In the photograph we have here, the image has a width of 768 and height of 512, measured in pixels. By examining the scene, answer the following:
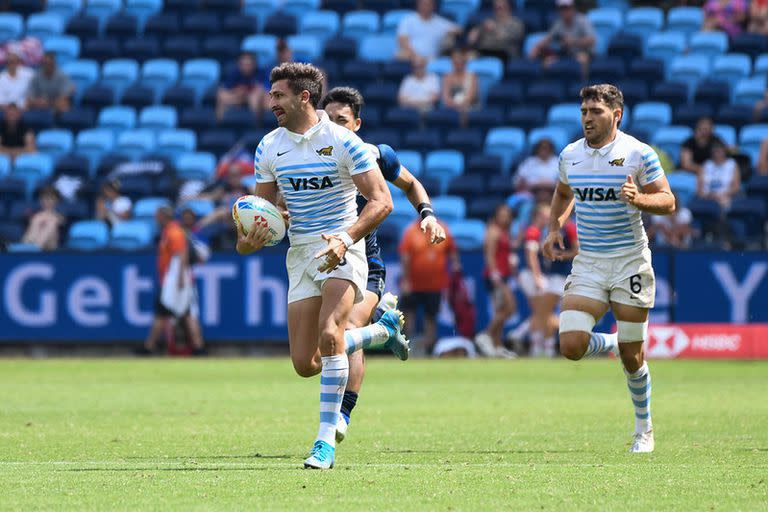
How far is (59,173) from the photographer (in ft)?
81.1

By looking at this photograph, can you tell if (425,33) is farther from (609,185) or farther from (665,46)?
(609,185)

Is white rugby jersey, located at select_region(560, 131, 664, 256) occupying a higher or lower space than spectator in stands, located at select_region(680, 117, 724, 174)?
higher

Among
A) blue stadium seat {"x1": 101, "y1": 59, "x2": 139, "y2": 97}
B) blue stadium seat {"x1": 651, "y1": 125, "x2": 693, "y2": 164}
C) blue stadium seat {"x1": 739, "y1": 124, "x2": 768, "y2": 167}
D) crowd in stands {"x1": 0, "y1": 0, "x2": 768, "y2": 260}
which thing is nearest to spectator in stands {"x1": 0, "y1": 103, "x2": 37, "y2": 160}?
crowd in stands {"x1": 0, "y1": 0, "x2": 768, "y2": 260}

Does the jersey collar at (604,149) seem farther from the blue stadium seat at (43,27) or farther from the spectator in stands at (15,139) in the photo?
the blue stadium seat at (43,27)

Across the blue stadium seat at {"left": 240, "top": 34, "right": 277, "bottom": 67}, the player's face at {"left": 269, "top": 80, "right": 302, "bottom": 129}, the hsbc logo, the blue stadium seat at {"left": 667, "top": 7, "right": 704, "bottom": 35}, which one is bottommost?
the hsbc logo

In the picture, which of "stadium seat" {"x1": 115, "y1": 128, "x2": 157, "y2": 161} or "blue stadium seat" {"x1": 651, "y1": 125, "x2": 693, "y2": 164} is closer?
"blue stadium seat" {"x1": 651, "y1": 125, "x2": 693, "y2": 164}

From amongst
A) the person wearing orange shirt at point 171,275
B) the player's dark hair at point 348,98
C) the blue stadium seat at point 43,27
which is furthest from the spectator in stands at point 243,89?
the player's dark hair at point 348,98

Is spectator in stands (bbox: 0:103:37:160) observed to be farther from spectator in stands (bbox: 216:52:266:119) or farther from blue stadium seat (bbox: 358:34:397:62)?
blue stadium seat (bbox: 358:34:397:62)

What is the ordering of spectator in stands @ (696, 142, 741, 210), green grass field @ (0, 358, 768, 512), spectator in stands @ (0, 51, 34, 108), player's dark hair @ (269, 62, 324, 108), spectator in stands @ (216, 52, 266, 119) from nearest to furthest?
green grass field @ (0, 358, 768, 512) < player's dark hair @ (269, 62, 324, 108) < spectator in stands @ (696, 142, 741, 210) < spectator in stands @ (216, 52, 266, 119) < spectator in stands @ (0, 51, 34, 108)

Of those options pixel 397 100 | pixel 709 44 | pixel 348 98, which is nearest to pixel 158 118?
pixel 397 100

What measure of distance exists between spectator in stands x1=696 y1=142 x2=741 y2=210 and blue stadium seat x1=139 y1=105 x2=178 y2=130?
9264 mm

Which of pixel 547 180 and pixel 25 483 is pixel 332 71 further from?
pixel 25 483

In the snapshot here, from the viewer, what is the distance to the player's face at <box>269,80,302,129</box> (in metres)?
8.97

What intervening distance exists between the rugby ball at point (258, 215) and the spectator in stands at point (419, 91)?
16209 millimetres
